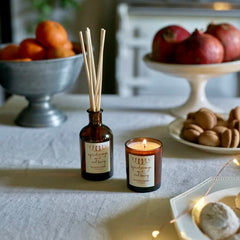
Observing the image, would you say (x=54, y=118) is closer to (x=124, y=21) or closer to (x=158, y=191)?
(x=158, y=191)

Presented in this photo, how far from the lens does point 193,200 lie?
2.37 ft

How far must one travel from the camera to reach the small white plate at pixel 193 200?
0.62 m

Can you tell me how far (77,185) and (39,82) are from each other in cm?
39

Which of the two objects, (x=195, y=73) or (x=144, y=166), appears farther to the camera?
(x=195, y=73)

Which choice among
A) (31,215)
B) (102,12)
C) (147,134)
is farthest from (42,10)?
(31,215)

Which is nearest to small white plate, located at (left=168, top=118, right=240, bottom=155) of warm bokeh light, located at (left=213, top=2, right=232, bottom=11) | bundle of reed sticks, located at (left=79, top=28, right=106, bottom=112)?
bundle of reed sticks, located at (left=79, top=28, right=106, bottom=112)

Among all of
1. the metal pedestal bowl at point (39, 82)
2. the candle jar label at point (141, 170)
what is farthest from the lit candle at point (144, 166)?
the metal pedestal bowl at point (39, 82)

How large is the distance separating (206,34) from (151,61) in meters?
0.17

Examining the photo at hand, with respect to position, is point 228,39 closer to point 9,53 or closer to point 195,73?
point 195,73

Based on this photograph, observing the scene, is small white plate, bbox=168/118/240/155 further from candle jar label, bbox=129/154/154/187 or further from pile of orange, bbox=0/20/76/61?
pile of orange, bbox=0/20/76/61

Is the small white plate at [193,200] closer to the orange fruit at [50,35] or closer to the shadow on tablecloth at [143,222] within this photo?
the shadow on tablecloth at [143,222]

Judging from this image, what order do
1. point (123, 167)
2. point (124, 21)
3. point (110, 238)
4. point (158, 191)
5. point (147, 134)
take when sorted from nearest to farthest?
point (110, 238) < point (158, 191) < point (123, 167) < point (147, 134) < point (124, 21)

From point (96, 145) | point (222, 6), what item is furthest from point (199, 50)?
point (222, 6)

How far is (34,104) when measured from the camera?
3.97ft
